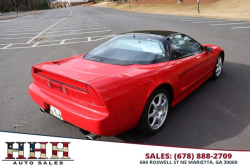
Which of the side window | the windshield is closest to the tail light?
the windshield

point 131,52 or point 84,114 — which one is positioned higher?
point 131,52

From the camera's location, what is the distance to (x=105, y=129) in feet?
7.40

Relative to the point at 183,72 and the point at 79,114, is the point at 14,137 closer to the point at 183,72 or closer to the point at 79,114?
the point at 79,114

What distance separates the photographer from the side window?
3417mm

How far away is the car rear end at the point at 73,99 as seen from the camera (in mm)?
2258

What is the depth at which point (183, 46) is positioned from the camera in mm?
3752

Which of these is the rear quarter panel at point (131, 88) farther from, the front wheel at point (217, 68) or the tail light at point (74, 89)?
the front wheel at point (217, 68)

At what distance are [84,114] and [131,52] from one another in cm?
136

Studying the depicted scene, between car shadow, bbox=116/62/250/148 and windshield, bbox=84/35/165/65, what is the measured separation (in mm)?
1011

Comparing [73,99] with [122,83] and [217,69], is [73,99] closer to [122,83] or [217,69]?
[122,83]

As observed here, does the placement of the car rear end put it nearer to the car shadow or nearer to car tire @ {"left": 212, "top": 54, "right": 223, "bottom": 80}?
the car shadow

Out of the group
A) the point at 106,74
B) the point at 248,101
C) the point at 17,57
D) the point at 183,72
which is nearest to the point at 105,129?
the point at 106,74

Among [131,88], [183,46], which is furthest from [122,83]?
[183,46]

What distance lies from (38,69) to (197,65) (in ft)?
8.70
